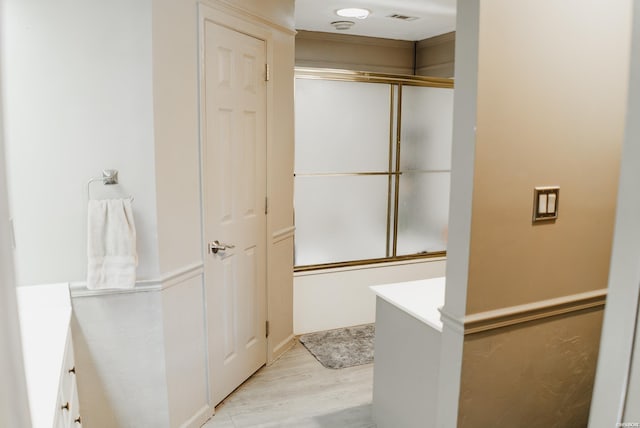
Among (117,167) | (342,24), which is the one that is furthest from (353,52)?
(117,167)

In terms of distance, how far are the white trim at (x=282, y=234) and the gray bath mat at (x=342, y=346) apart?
0.83 meters

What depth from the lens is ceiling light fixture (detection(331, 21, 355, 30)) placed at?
3998 mm

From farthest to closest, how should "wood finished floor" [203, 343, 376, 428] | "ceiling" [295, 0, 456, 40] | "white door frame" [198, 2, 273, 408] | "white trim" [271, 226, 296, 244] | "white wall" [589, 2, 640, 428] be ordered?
"ceiling" [295, 0, 456, 40] → "white trim" [271, 226, 296, 244] → "wood finished floor" [203, 343, 376, 428] → "white door frame" [198, 2, 273, 408] → "white wall" [589, 2, 640, 428]

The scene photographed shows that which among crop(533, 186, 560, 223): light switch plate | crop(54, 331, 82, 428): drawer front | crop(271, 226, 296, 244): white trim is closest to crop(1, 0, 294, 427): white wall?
crop(54, 331, 82, 428): drawer front

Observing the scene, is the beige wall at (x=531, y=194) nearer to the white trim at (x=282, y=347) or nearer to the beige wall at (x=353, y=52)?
the white trim at (x=282, y=347)

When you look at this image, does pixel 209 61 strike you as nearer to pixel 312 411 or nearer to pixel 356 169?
pixel 356 169

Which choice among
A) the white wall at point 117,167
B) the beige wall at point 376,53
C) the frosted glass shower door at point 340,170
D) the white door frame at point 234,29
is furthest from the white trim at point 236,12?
the beige wall at point 376,53

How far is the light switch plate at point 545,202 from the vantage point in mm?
1672

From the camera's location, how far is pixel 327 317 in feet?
12.1

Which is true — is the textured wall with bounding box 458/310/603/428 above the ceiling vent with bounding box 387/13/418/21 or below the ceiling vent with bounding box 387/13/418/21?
below

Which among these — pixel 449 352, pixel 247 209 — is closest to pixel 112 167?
pixel 247 209

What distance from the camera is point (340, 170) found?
3.67m

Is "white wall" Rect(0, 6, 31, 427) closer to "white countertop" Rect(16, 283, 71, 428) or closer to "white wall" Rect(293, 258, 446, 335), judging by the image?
"white countertop" Rect(16, 283, 71, 428)

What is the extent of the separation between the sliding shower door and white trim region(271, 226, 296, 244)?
0.25 m
